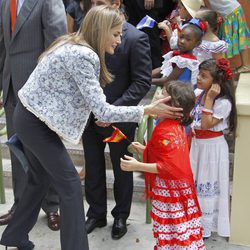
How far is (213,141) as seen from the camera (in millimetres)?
3510

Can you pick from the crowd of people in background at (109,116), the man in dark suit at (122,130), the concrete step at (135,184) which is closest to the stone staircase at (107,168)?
the concrete step at (135,184)

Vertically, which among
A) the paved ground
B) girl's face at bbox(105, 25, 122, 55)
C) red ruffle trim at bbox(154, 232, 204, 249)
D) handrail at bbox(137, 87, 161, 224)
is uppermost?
girl's face at bbox(105, 25, 122, 55)

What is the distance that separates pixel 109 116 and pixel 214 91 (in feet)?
2.97

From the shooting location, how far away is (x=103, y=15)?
2.73m

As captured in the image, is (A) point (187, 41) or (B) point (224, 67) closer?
(B) point (224, 67)

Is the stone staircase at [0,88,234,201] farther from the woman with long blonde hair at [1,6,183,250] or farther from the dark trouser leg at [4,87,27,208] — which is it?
the woman with long blonde hair at [1,6,183,250]

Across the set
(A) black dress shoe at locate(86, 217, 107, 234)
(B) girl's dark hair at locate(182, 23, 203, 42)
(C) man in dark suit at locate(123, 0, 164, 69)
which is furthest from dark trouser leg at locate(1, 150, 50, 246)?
(C) man in dark suit at locate(123, 0, 164, 69)

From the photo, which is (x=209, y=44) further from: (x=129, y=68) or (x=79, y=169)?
(x=79, y=169)

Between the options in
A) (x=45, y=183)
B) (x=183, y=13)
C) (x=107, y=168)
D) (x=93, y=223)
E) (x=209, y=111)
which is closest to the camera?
(x=45, y=183)

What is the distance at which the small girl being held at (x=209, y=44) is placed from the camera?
435cm

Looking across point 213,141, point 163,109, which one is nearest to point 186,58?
point 213,141

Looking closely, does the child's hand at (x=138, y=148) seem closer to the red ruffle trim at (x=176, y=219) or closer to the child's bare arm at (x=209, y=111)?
Result: the red ruffle trim at (x=176, y=219)

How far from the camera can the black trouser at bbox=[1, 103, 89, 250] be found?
2961 millimetres

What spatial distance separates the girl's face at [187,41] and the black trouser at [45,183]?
1.59 m
